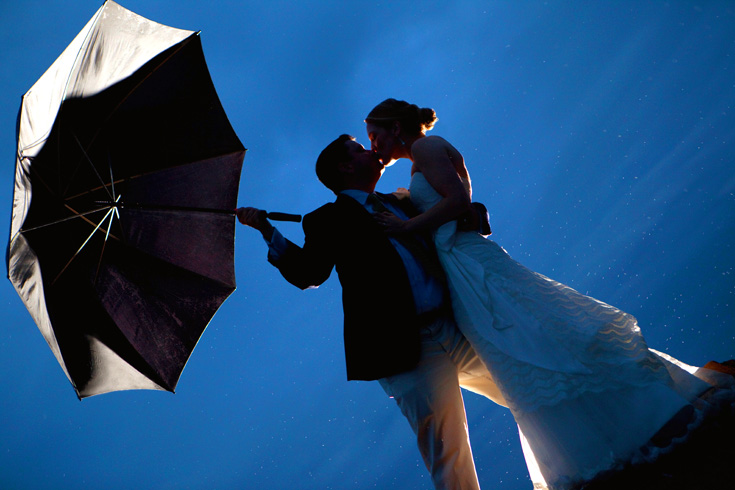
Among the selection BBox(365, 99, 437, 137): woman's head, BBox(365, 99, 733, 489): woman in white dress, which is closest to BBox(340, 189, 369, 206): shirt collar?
BBox(365, 99, 733, 489): woman in white dress

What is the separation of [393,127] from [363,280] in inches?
38.4

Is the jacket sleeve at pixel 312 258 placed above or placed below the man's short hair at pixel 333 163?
below

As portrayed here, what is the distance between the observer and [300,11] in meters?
89.4

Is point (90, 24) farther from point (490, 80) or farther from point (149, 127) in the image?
point (490, 80)

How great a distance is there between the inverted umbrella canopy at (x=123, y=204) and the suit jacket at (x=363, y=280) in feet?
1.75

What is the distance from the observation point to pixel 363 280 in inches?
85.7

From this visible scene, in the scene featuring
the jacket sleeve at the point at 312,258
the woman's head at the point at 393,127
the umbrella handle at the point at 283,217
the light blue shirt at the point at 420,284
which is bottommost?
the light blue shirt at the point at 420,284

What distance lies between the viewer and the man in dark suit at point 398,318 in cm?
199

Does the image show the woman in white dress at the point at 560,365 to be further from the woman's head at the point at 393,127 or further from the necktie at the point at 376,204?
the woman's head at the point at 393,127

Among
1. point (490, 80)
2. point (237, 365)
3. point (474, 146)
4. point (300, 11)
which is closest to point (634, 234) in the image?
point (474, 146)

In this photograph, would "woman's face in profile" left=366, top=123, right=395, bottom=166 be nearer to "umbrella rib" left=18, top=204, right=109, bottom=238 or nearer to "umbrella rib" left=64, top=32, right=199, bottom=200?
"umbrella rib" left=64, top=32, right=199, bottom=200

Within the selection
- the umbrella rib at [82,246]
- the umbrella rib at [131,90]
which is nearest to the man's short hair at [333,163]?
the umbrella rib at [131,90]

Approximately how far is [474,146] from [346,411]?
47.6 metres

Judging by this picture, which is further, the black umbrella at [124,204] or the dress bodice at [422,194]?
the dress bodice at [422,194]
